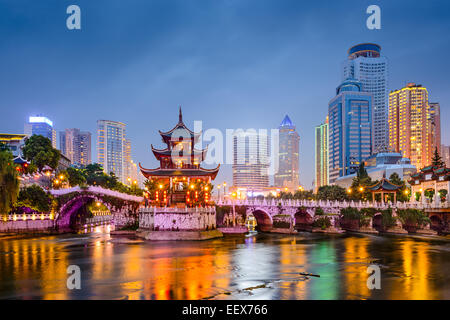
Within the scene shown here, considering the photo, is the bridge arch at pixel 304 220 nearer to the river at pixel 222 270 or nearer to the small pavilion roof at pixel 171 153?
the river at pixel 222 270

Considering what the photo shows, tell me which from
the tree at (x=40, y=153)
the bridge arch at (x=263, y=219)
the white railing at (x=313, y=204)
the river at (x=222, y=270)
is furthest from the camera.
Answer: the tree at (x=40, y=153)

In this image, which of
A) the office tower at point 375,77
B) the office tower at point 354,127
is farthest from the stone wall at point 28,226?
the office tower at point 375,77

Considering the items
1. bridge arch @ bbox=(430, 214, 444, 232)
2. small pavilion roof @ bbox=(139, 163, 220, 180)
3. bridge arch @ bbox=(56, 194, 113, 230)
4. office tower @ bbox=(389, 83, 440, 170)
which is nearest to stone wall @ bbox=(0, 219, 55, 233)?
bridge arch @ bbox=(56, 194, 113, 230)

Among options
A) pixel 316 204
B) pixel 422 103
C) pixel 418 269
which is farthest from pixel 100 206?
pixel 422 103

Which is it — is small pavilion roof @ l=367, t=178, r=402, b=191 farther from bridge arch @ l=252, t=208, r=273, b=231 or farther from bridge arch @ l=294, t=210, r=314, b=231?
bridge arch @ l=252, t=208, r=273, b=231

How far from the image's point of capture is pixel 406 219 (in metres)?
60.5

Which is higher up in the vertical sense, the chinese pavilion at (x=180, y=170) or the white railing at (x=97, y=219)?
the chinese pavilion at (x=180, y=170)

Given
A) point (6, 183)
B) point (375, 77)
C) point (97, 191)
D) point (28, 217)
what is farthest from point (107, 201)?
point (375, 77)

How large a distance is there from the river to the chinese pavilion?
1368 centimetres

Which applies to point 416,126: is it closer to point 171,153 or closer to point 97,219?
point 97,219

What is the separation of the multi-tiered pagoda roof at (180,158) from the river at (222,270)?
15370 millimetres

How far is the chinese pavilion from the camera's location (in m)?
55.4

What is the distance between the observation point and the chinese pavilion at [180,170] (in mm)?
55438

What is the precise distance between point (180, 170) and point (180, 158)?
253 centimetres
